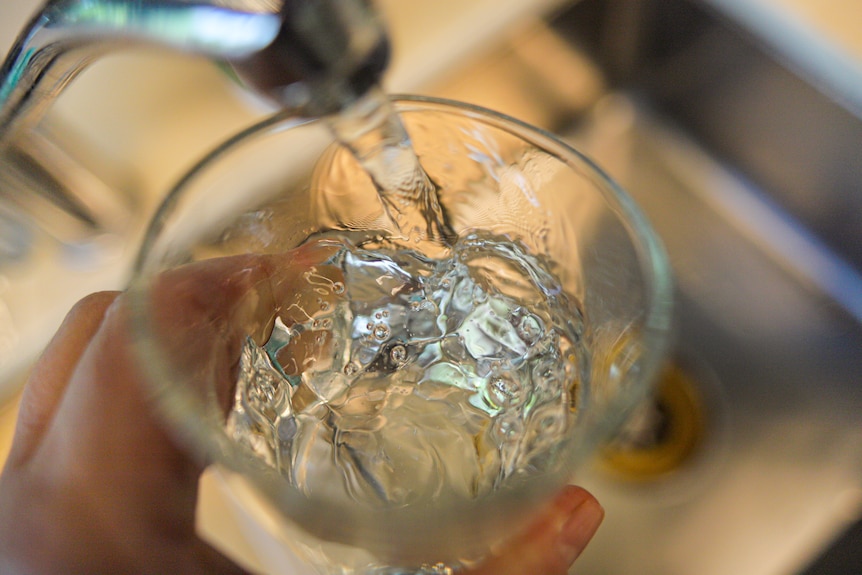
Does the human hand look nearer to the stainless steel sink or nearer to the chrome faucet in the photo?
the chrome faucet

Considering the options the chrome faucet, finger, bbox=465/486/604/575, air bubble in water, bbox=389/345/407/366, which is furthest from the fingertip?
the chrome faucet

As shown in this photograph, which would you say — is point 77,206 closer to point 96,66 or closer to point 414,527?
point 96,66

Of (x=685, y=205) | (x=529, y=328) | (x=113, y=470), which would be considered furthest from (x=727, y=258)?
(x=113, y=470)

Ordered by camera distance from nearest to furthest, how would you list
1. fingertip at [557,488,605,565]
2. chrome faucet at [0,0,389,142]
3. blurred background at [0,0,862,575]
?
chrome faucet at [0,0,389,142], fingertip at [557,488,605,565], blurred background at [0,0,862,575]

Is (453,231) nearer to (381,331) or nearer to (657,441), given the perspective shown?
(381,331)

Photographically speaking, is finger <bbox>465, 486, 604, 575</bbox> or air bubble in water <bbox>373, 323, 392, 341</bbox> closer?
finger <bbox>465, 486, 604, 575</bbox>

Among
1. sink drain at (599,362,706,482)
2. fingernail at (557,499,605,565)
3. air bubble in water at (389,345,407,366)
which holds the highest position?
air bubble in water at (389,345,407,366)

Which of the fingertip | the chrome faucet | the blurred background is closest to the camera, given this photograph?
the chrome faucet

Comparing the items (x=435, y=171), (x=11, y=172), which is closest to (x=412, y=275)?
(x=435, y=171)
